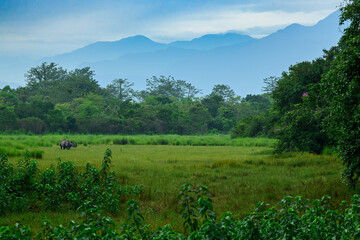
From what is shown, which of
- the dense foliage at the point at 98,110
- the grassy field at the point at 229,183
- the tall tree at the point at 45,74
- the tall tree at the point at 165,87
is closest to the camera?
the grassy field at the point at 229,183

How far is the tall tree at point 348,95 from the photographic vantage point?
9.14 meters

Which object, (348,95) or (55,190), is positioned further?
(55,190)

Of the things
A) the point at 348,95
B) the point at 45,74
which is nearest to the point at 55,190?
the point at 348,95

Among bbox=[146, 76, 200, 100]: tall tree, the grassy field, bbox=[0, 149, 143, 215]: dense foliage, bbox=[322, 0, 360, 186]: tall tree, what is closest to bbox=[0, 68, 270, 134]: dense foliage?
bbox=[146, 76, 200, 100]: tall tree

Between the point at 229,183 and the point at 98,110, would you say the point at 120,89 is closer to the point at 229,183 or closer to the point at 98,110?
the point at 98,110

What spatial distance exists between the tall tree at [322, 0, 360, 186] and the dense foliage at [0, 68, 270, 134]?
162 feet

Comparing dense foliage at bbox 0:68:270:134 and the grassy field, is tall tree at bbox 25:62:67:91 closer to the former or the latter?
dense foliage at bbox 0:68:270:134

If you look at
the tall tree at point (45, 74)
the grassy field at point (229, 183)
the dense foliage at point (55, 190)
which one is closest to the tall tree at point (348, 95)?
the grassy field at point (229, 183)

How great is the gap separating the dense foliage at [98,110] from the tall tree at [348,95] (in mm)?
49302

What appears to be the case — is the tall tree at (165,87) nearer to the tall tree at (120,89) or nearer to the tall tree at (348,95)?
the tall tree at (120,89)

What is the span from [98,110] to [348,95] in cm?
5867

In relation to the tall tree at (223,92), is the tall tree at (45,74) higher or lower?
higher

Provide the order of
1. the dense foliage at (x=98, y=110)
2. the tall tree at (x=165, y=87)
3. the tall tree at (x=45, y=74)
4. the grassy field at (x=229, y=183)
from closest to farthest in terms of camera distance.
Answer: the grassy field at (x=229, y=183) → the dense foliage at (x=98, y=110) → the tall tree at (x=45, y=74) → the tall tree at (x=165, y=87)

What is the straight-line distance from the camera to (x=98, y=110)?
212 ft
